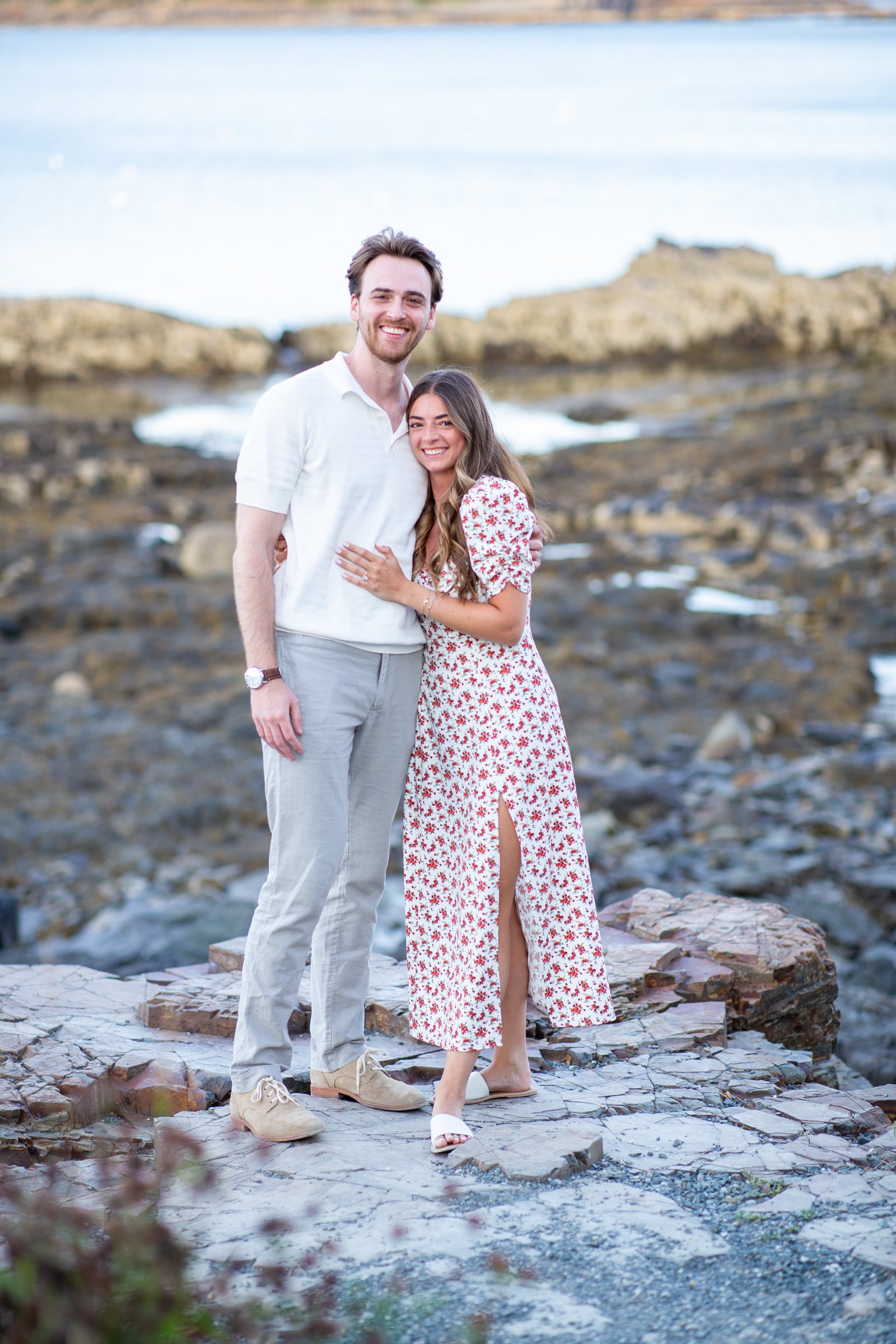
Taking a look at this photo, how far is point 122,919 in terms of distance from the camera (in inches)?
272

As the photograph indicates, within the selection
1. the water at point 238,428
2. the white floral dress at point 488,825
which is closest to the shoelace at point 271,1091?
the white floral dress at point 488,825

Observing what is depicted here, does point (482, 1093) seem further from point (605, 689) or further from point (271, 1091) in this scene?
point (605, 689)

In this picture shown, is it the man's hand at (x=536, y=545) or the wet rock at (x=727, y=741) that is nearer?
the man's hand at (x=536, y=545)

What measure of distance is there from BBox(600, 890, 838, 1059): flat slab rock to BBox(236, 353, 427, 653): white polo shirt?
83.6 inches

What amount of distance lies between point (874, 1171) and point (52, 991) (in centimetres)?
280

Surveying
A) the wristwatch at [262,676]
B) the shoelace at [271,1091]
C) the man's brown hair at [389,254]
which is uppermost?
the man's brown hair at [389,254]

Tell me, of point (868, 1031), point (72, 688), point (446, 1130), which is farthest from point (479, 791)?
point (72, 688)

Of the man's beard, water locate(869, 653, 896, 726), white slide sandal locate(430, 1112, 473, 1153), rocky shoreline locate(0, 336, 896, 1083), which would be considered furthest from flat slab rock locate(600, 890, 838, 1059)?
water locate(869, 653, 896, 726)

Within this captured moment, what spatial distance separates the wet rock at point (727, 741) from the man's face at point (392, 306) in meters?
6.32

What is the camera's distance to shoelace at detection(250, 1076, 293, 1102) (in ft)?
10.6

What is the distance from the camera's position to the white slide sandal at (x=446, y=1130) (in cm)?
318

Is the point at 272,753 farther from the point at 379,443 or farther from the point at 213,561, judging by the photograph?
the point at 213,561

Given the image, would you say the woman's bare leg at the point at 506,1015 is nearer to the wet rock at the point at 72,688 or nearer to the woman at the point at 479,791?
the woman at the point at 479,791

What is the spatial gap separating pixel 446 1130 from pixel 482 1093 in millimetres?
374
